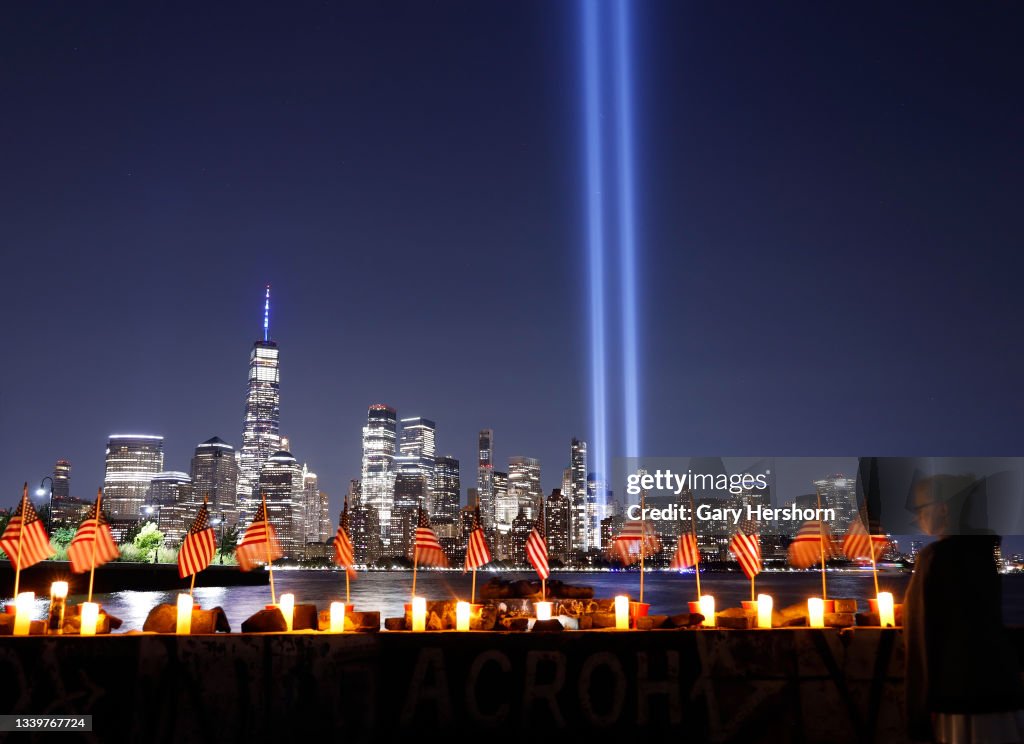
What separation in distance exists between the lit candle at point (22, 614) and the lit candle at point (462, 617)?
11.8 ft

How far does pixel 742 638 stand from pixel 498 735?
2.36 meters

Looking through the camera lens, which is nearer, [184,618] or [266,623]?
[184,618]

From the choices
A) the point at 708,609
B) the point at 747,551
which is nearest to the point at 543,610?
the point at 708,609

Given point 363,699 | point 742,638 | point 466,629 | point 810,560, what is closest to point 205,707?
point 363,699

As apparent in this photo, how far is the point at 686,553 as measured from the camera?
1163cm

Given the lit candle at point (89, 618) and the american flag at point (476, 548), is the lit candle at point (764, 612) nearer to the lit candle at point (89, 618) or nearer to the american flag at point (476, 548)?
the american flag at point (476, 548)

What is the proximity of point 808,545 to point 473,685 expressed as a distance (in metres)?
5.88

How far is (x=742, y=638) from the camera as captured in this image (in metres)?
8.20

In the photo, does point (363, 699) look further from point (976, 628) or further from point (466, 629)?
point (976, 628)

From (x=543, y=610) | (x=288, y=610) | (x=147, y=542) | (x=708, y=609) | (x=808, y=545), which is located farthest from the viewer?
(x=147, y=542)

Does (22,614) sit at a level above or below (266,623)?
above

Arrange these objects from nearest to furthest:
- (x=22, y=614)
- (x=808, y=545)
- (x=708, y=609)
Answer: (x=22, y=614)
(x=708, y=609)
(x=808, y=545)

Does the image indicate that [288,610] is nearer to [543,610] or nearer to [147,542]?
[543,610]

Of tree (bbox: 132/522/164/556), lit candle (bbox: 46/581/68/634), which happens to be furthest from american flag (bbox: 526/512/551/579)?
tree (bbox: 132/522/164/556)
